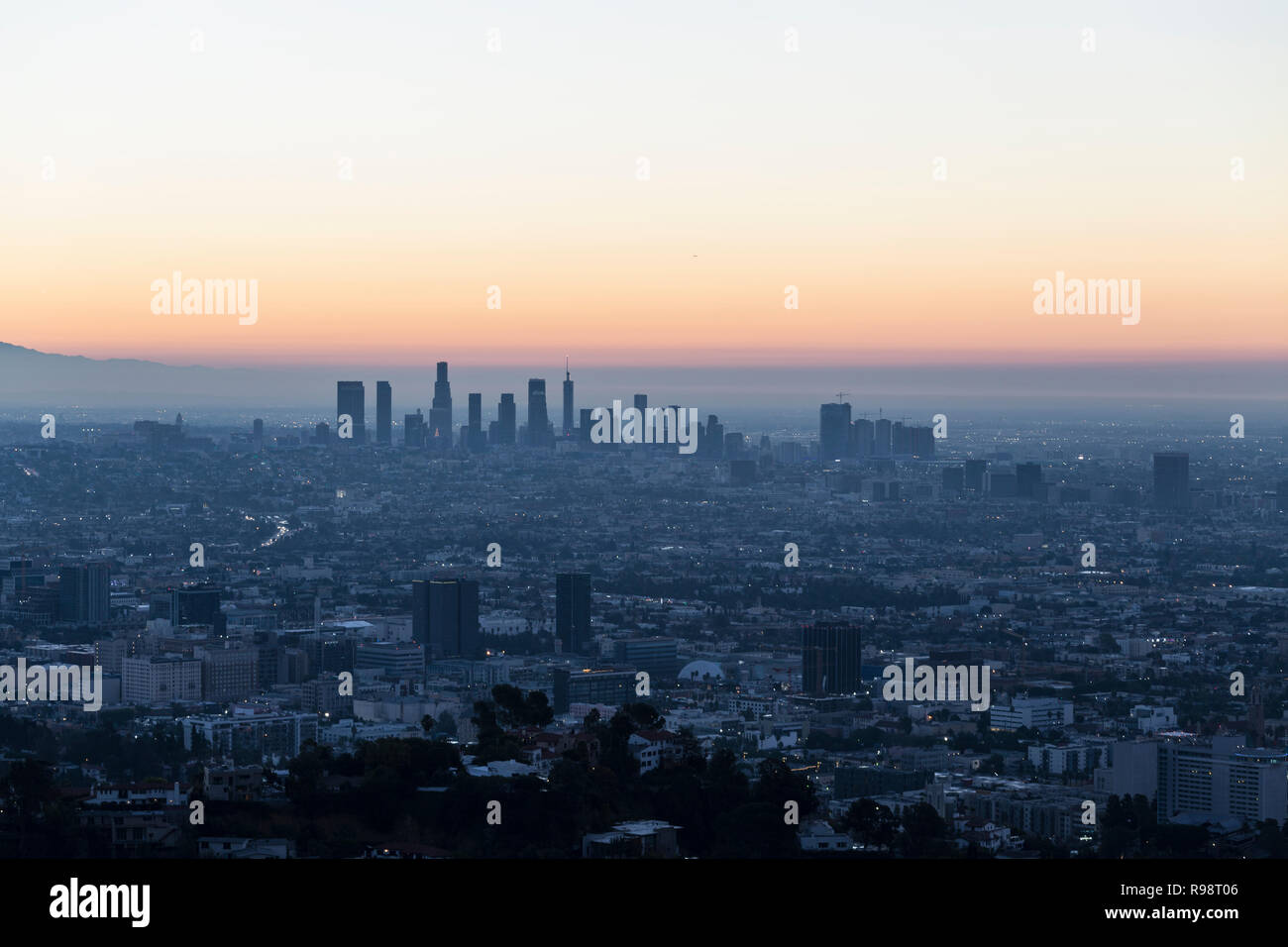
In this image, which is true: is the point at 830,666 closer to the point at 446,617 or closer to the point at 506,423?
the point at 446,617

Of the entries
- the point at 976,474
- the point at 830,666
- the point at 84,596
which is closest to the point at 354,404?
the point at 976,474

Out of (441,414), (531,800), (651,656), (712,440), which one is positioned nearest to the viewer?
(531,800)

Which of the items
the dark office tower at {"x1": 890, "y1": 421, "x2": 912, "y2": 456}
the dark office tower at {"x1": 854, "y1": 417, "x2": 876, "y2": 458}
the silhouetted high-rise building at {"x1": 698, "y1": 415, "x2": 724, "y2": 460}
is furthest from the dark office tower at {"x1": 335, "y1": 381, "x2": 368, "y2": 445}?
the dark office tower at {"x1": 890, "y1": 421, "x2": 912, "y2": 456}

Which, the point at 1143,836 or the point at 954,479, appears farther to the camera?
the point at 954,479

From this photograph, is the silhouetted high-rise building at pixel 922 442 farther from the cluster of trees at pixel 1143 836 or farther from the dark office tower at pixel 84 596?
the cluster of trees at pixel 1143 836

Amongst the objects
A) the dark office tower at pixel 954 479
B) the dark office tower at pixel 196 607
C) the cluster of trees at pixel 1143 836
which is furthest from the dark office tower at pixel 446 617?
the dark office tower at pixel 954 479

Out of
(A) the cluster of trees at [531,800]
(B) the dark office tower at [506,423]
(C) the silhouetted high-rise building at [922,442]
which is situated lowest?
(A) the cluster of trees at [531,800]
